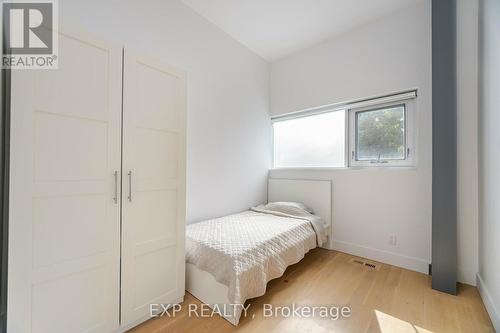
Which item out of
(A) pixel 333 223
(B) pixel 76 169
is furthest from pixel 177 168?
(A) pixel 333 223

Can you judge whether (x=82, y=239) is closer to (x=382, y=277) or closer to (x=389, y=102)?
(x=382, y=277)

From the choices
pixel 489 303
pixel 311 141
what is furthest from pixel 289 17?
pixel 489 303

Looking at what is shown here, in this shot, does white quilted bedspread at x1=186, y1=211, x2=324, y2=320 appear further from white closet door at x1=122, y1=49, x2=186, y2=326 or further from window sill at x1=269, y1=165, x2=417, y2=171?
window sill at x1=269, y1=165, x2=417, y2=171

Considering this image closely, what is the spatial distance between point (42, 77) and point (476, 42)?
3.45 meters

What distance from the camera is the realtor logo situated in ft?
3.67

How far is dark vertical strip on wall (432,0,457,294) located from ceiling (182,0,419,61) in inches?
25.1

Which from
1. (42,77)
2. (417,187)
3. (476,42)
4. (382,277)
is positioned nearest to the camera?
(42,77)

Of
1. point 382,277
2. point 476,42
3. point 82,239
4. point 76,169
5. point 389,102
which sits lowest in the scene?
point 382,277

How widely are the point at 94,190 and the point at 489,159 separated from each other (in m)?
2.92

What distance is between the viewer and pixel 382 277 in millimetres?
2213

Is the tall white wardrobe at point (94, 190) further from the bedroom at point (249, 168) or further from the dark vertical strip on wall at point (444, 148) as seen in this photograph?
the dark vertical strip on wall at point (444, 148)

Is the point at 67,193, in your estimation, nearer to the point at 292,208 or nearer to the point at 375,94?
the point at 292,208

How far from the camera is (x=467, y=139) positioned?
A: 2078 mm

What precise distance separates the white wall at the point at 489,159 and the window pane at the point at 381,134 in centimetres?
68
